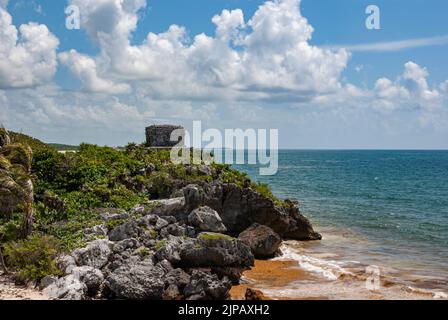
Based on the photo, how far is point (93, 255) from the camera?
20.5 m

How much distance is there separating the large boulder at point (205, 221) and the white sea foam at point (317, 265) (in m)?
4.49

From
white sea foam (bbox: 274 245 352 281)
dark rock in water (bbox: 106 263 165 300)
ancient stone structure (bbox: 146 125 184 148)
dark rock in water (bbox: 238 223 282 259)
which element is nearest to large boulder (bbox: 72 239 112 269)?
dark rock in water (bbox: 106 263 165 300)

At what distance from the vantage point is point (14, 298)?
16.7m

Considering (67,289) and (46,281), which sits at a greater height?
(46,281)

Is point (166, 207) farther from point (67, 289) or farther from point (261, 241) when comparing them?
point (67, 289)

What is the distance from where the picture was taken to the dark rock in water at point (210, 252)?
2184cm

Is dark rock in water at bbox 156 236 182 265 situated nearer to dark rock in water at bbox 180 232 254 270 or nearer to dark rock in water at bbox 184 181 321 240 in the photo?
dark rock in water at bbox 180 232 254 270

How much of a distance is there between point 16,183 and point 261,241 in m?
13.4

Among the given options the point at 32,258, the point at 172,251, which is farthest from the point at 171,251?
the point at 32,258

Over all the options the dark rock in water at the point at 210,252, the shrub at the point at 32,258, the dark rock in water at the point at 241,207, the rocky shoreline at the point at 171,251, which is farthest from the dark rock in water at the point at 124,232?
the dark rock in water at the point at 241,207

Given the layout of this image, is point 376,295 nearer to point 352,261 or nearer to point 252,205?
point 352,261

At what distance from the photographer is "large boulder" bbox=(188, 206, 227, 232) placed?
25.7 meters

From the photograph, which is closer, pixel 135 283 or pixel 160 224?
pixel 135 283
